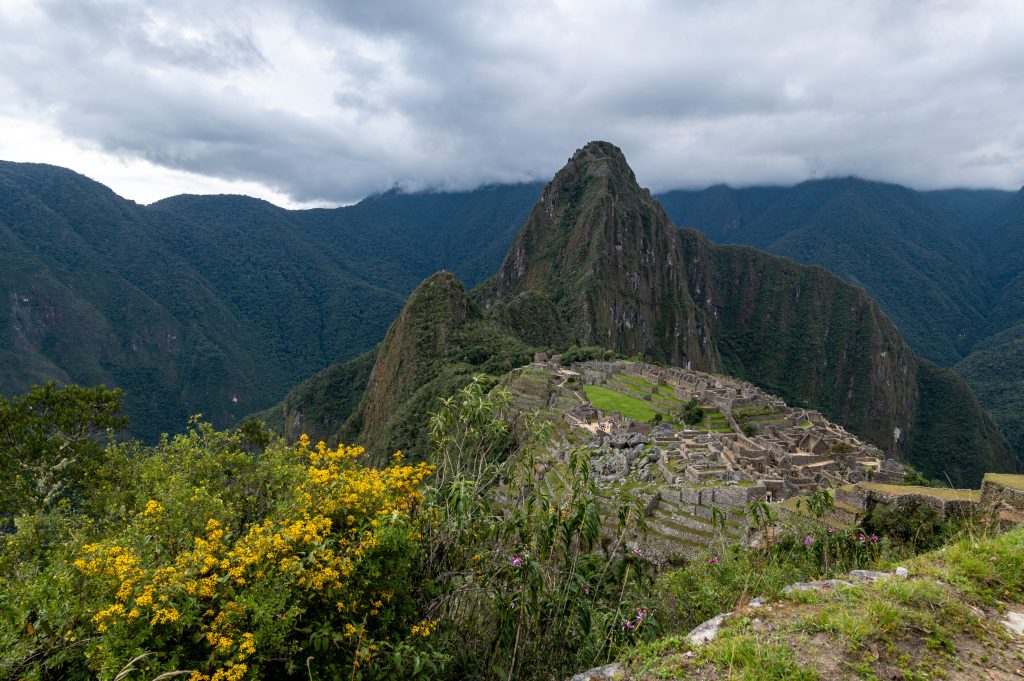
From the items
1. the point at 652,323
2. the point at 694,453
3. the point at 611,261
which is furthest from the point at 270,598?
the point at 652,323

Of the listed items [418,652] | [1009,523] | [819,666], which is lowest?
[1009,523]

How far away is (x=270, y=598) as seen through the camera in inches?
200

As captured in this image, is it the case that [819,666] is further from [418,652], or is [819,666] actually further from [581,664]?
[418,652]

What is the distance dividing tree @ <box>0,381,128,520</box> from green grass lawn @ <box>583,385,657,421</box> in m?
36.7

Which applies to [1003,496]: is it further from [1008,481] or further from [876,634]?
[876,634]

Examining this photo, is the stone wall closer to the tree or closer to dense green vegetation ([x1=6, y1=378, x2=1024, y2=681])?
dense green vegetation ([x1=6, y1=378, x2=1024, y2=681])

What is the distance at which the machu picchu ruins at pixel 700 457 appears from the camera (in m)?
17.6

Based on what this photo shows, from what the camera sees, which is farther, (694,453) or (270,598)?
(694,453)

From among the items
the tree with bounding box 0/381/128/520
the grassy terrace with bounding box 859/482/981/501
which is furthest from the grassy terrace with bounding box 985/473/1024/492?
the tree with bounding box 0/381/128/520

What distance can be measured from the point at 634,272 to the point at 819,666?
170 m

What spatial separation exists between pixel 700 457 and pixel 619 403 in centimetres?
2544

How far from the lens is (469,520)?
684 centimetres

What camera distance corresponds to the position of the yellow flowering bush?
4789 mm

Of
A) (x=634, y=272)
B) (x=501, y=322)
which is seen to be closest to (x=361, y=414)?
(x=501, y=322)
